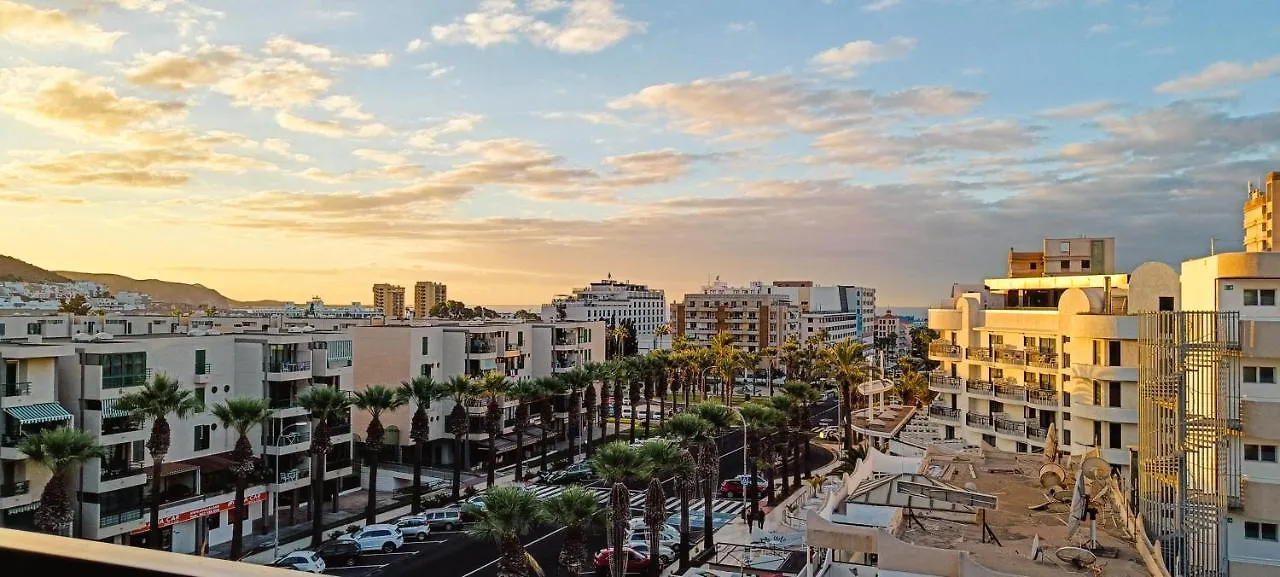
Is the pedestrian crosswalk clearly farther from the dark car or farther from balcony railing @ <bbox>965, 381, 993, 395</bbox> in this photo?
balcony railing @ <bbox>965, 381, 993, 395</bbox>

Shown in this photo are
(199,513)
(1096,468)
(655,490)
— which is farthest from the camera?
(199,513)

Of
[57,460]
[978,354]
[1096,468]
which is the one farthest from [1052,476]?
[57,460]

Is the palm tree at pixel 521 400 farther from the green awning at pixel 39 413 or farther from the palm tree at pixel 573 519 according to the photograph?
the palm tree at pixel 573 519

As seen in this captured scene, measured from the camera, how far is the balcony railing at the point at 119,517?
106 feet

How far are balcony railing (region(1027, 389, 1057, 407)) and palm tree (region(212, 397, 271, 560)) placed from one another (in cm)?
3861

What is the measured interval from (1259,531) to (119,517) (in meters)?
41.1

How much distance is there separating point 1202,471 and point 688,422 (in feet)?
61.7

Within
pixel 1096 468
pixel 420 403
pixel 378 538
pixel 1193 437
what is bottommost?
pixel 378 538

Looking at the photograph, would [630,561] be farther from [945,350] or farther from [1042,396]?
[945,350]

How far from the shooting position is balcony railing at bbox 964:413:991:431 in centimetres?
4925

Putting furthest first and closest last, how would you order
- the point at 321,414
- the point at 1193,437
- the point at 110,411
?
the point at 321,414, the point at 110,411, the point at 1193,437

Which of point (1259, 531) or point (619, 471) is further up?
point (619, 471)

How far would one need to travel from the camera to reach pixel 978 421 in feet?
164

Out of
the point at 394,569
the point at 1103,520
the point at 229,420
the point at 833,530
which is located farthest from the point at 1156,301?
the point at 229,420
